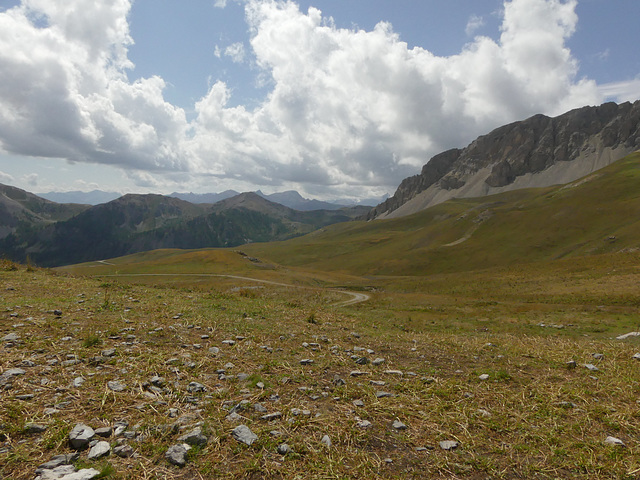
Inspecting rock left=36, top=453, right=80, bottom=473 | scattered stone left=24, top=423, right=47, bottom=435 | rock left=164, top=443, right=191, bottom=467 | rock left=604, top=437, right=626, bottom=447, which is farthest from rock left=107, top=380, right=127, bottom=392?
rock left=604, top=437, right=626, bottom=447

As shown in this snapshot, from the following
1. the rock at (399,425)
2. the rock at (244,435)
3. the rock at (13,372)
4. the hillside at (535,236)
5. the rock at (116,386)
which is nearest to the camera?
the rock at (244,435)

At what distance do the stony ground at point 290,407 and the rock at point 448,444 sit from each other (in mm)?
68

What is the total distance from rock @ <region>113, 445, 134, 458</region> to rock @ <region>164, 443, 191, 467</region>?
0.59 metres

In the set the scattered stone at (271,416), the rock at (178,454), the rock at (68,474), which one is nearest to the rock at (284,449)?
the scattered stone at (271,416)

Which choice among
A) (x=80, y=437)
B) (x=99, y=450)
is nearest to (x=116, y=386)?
(x=80, y=437)

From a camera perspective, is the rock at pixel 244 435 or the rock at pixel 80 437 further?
the rock at pixel 244 435

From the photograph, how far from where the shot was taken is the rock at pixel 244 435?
611 centimetres

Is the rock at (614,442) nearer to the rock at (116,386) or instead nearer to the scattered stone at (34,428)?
the rock at (116,386)

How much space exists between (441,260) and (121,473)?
6326 inches

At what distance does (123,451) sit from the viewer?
5.47 metres

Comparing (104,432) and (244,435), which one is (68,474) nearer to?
(104,432)

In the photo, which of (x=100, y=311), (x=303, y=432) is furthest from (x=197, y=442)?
(x=100, y=311)

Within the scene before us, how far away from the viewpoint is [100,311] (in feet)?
50.4

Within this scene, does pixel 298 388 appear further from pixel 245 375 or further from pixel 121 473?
pixel 121 473
